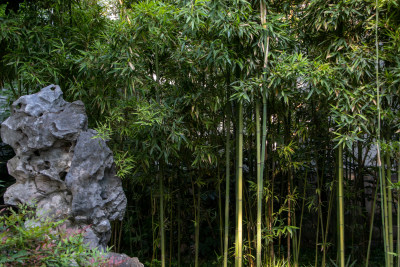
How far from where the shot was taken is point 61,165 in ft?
10.3

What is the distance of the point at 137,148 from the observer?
3.58 metres

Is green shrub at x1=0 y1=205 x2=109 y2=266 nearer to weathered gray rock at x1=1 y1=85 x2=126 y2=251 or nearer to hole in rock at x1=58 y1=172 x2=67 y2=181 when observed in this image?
weathered gray rock at x1=1 y1=85 x2=126 y2=251

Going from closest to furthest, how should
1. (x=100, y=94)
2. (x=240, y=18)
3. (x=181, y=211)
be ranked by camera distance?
1. (x=240, y=18)
2. (x=100, y=94)
3. (x=181, y=211)

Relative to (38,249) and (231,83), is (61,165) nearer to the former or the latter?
(38,249)

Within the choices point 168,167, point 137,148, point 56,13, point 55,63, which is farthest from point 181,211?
point 56,13

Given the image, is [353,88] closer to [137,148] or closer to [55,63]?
[137,148]

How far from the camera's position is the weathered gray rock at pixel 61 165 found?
3.04 meters

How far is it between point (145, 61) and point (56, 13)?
1.15m

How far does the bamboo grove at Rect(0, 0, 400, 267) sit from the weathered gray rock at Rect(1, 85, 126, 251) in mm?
184

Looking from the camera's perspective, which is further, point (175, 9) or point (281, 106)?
point (281, 106)

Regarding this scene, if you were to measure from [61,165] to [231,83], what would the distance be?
59.0 inches

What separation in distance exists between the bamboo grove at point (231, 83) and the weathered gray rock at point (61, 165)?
18 centimetres

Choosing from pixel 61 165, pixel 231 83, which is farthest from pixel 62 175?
pixel 231 83

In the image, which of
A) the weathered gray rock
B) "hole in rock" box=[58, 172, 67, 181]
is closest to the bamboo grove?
the weathered gray rock
